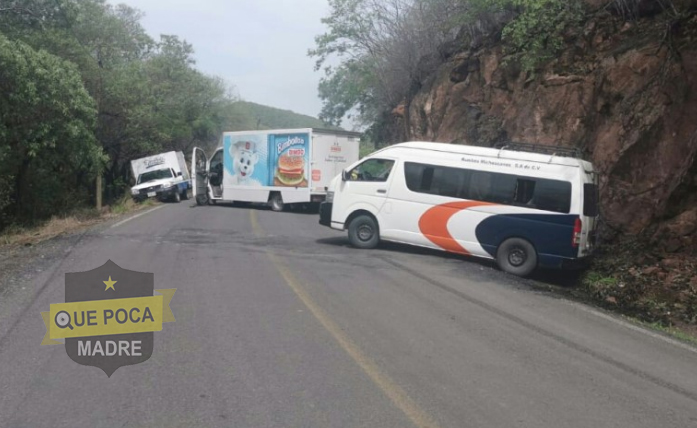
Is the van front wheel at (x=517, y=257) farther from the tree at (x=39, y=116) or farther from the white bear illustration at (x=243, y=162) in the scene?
the tree at (x=39, y=116)

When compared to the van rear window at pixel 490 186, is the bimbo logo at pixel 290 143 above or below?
above

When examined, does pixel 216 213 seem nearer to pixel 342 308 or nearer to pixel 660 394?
pixel 342 308

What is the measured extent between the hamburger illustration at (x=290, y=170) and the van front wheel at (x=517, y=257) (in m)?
12.3

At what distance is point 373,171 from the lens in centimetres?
1471

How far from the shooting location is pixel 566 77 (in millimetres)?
17812

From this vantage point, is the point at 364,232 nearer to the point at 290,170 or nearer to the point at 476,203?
the point at 476,203

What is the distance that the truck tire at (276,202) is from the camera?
25.5 m

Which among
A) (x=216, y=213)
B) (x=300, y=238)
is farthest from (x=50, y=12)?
(x=300, y=238)

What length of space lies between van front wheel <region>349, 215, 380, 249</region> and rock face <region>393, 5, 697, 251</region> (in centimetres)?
508

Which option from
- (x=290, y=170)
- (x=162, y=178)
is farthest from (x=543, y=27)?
(x=162, y=178)

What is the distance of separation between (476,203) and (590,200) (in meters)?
2.12

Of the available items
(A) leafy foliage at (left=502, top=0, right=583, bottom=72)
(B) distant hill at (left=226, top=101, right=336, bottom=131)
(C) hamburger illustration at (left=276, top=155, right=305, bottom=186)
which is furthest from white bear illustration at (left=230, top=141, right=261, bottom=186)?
(B) distant hill at (left=226, top=101, right=336, bottom=131)

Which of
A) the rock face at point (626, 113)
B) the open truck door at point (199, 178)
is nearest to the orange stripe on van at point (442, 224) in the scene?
the rock face at point (626, 113)

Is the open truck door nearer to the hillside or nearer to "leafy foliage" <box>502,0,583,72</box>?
the hillside
